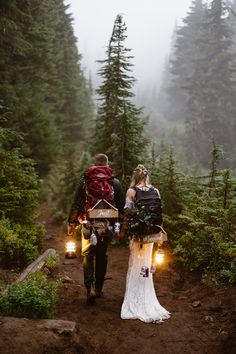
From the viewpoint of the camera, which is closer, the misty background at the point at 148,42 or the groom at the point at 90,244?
the groom at the point at 90,244

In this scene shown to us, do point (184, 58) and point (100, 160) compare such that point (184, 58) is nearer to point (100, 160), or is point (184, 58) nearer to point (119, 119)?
point (119, 119)

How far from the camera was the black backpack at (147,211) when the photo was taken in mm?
6742

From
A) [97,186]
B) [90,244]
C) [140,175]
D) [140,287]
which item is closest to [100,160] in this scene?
[97,186]

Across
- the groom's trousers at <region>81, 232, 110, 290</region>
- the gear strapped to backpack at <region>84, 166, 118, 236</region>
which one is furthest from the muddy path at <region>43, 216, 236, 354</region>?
the gear strapped to backpack at <region>84, 166, 118, 236</region>

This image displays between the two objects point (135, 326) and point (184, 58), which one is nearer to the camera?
point (135, 326)

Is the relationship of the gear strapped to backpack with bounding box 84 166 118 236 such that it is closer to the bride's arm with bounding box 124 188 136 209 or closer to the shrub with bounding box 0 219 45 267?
the bride's arm with bounding box 124 188 136 209

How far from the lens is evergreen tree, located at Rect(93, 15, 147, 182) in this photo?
13188mm

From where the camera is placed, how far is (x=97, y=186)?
7.04 metres

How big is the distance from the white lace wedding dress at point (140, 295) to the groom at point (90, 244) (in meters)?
0.60

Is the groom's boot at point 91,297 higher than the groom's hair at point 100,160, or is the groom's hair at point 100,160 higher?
the groom's hair at point 100,160

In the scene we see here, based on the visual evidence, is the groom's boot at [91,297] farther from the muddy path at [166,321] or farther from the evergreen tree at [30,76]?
the evergreen tree at [30,76]

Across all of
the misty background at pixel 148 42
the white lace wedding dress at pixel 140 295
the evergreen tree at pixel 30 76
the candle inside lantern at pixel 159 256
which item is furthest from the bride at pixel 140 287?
the misty background at pixel 148 42

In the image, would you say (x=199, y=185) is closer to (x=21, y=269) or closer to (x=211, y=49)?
(x=21, y=269)

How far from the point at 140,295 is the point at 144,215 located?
1520mm
